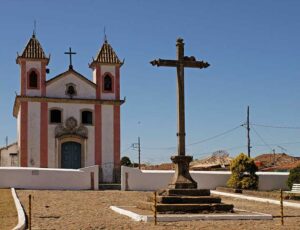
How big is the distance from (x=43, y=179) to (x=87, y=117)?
9.25m

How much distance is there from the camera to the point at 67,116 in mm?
33656

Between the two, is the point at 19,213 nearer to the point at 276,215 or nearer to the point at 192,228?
the point at 192,228

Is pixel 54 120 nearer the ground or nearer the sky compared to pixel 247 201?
nearer the sky

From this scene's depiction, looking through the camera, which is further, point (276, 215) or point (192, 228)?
point (276, 215)

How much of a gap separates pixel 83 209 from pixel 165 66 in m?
4.72

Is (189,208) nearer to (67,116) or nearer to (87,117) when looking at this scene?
(67,116)

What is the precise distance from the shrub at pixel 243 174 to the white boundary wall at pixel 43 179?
6.36 m

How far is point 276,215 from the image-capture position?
14938 mm

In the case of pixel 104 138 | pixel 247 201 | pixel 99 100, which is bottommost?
pixel 247 201

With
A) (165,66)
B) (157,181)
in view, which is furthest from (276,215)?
(157,181)

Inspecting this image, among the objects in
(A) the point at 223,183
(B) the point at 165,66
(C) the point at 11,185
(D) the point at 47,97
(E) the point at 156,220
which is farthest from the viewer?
(D) the point at 47,97

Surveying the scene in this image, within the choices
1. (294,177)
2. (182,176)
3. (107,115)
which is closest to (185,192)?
(182,176)

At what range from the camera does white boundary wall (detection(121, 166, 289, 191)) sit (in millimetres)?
26078

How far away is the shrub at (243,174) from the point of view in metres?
25.6
